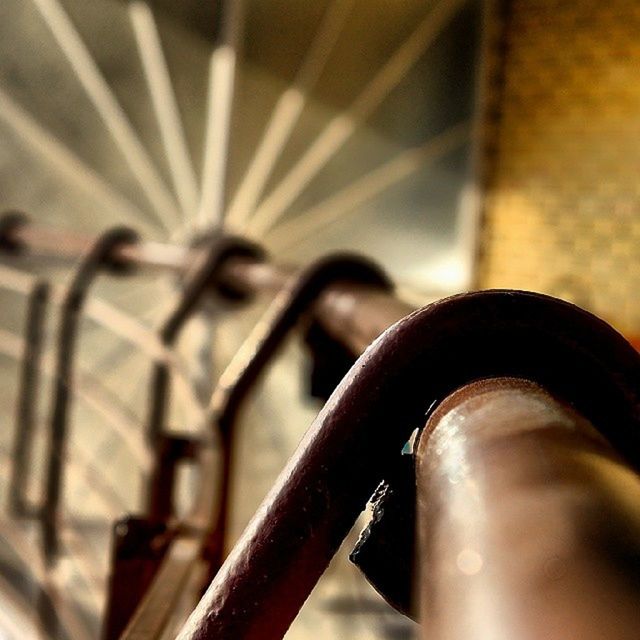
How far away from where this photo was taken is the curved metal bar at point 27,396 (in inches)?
59.1

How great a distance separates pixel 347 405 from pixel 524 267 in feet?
13.0

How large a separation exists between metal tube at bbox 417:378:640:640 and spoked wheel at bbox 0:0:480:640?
2.40m

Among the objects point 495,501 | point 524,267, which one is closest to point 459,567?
point 495,501

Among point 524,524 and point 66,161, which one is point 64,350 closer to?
point 524,524

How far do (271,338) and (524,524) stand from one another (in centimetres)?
63

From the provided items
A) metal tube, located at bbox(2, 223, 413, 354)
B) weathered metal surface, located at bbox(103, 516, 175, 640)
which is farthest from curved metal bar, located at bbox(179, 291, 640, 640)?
weathered metal surface, located at bbox(103, 516, 175, 640)

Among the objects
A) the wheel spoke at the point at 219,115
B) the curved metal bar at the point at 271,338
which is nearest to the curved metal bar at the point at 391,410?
the curved metal bar at the point at 271,338

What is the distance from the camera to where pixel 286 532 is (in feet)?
0.79

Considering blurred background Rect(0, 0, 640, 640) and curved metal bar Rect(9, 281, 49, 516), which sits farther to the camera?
blurred background Rect(0, 0, 640, 640)

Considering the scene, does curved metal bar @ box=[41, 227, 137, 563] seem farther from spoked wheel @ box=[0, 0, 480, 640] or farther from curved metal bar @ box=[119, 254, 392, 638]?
spoked wheel @ box=[0, 0, 480, 640]

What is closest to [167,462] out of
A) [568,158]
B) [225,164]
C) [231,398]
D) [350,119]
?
[231,398]

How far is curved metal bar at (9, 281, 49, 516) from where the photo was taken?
150 cm

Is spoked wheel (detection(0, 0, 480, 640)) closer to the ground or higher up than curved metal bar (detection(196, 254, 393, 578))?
higher up

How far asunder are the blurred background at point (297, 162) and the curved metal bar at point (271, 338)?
1.84 m
